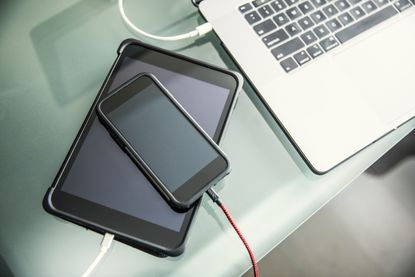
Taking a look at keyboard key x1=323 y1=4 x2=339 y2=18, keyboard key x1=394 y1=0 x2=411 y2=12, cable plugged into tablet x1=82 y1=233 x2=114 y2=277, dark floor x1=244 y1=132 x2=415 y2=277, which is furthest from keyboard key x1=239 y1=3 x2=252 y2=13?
dark floor x1=244 y1=132 x2=415 y2=277

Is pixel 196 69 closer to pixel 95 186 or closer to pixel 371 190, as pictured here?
pixel 95 186

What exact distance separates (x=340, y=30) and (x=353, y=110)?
11cm

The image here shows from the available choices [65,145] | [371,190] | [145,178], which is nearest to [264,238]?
[145,178]

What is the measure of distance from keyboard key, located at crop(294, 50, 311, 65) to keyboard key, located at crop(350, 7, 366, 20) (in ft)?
0.32

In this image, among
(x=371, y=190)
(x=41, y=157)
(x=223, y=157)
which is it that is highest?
(x=41, y=157)

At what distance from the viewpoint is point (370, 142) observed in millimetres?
475

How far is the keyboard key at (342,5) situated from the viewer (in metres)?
0.53

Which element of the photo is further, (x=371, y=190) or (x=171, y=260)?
(x=371, y=190)

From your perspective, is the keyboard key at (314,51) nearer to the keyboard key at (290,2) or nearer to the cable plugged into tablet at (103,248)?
the keyboard key at (290,2)

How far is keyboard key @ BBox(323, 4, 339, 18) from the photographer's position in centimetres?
53

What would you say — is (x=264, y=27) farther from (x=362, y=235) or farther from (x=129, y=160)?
(x=362, y=235)

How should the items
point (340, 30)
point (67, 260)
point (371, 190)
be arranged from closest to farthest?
point (67, 260), point (340, 30), point (371, 190)

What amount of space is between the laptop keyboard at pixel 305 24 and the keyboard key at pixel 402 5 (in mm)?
26

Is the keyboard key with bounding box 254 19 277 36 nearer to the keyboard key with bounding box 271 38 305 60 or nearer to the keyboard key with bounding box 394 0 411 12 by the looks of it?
the keyboard key with bounding box 271 38 305 60
